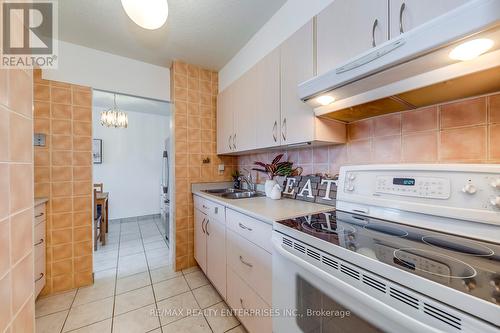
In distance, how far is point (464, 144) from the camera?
90cm

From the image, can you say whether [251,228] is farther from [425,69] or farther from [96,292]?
[96,292]

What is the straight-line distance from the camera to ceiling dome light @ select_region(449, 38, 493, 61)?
0.62 m

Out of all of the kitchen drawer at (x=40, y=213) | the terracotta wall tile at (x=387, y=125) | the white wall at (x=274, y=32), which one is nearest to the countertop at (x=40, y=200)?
the kitchen drawer at (x=40, y=213)

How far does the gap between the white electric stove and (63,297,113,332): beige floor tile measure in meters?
1.47

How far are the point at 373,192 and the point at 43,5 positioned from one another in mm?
2654

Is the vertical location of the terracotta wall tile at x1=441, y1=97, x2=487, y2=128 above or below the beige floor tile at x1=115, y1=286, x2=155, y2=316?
above

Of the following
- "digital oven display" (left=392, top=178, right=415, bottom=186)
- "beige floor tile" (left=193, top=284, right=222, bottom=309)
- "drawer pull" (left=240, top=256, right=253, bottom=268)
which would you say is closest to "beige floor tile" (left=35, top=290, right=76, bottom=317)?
"beige floor tile" (left=193, top=284, right=222, bottom=309)

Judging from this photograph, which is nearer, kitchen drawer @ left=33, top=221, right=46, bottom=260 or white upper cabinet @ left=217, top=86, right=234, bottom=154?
kitchen drawer @ left=33, top=221, right=46, bottom=260

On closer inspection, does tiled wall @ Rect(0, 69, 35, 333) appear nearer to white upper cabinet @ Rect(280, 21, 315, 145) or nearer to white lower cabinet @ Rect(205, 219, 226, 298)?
white lower cabinet @ Rect(205, 219, 226, 298)

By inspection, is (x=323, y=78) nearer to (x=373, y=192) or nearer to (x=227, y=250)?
(x=373, y=192)

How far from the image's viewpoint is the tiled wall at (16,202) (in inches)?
19.8

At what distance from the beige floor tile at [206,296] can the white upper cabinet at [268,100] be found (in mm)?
1392

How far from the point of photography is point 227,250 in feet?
4.99

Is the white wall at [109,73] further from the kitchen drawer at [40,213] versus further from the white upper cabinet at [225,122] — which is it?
the kitchen drawer at [40,213]
